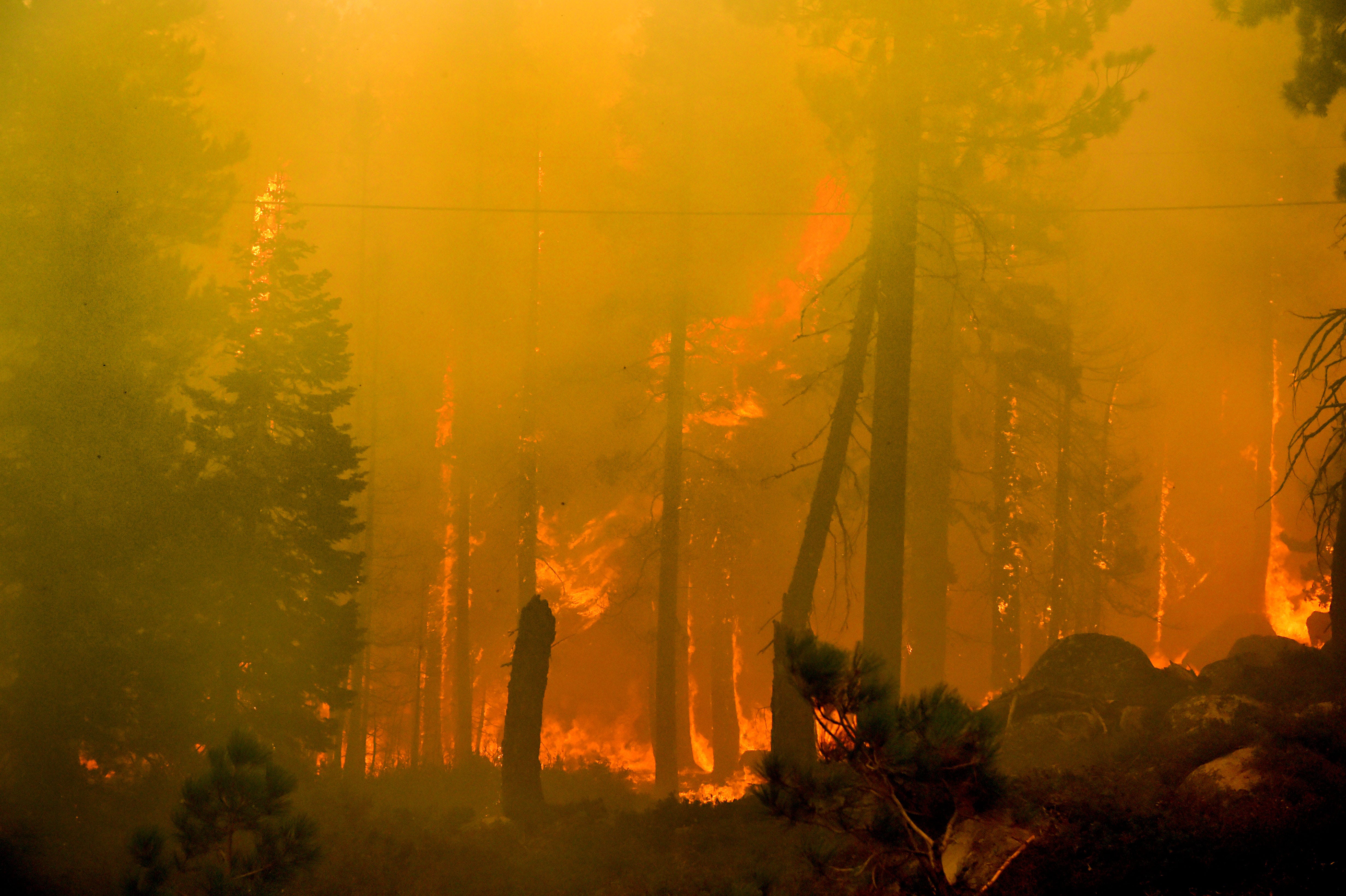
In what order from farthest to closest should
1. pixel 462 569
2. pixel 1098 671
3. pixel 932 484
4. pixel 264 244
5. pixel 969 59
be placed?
pixel 462 569 < pixel 932 484 < pixel 264 244 < pixel 969 59 < pixel 1098 671

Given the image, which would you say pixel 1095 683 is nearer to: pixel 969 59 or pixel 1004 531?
pixel 969 59

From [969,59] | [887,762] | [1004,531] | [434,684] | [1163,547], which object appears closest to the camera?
[887,762]

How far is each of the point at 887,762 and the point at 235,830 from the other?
4600 millimetres

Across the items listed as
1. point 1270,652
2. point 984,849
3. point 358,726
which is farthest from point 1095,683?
point 358,726

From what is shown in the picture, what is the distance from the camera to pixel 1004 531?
21.1m

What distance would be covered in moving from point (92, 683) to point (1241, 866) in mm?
14309

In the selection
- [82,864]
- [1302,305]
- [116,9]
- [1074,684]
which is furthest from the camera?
[1302,305]

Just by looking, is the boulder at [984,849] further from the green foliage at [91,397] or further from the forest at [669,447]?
the green foliage at [91,397]

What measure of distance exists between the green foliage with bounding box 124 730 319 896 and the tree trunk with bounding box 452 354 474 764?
14.8 m

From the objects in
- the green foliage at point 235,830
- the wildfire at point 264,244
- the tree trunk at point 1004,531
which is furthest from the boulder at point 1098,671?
the wildfire at point 264,244

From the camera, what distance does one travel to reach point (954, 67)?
1088 centimetres

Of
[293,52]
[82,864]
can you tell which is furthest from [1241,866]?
[293,52]

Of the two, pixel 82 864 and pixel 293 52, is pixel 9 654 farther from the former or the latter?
pixel 293 52

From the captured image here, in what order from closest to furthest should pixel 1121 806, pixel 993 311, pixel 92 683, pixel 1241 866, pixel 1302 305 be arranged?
pixel 1241 866, pixel 1121 806, pixel 92 683, pixel 993 311, pixel 1302 305
